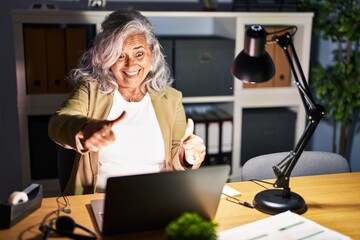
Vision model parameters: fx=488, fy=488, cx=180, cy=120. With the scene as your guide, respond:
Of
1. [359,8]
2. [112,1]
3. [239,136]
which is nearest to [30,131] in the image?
[112,1]

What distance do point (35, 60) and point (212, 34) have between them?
116 cm

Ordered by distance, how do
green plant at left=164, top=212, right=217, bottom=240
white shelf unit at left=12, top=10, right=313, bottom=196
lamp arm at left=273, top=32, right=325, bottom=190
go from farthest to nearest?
white shelf unit at left=12, top=10, right=313, bottom=196 → lamp arm at left=273, top=32, right=325, bottom=190 → green plant at left=164, top=212, right=217, bottom=240

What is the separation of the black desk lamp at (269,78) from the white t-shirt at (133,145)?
51 cm

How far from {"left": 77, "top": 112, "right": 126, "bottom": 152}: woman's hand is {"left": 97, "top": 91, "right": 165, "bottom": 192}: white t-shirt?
48 cm

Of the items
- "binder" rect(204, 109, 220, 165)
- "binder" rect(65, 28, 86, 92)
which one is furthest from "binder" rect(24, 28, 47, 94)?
"binder" rect(204, 109, 220, 165)

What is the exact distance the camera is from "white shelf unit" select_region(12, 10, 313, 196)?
260 centimetres

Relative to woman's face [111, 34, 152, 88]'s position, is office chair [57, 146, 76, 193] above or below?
below

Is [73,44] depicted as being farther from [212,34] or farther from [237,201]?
[237,201]

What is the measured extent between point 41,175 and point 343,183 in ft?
5.70

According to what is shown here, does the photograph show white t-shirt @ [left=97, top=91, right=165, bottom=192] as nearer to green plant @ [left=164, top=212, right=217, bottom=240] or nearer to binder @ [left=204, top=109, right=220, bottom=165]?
green plant @ [left=164, top=212, right=217, bottom=240]

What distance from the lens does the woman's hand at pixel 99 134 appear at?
132 centimetres

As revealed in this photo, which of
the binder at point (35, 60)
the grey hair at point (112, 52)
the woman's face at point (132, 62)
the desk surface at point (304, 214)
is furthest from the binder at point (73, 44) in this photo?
the desk surface at point (304, 214)

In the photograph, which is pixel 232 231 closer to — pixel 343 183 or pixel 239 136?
pixel 343 183

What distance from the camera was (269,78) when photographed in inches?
58.0
